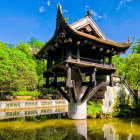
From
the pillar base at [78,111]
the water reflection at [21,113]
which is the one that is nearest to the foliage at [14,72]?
the water reflection at [21,113]

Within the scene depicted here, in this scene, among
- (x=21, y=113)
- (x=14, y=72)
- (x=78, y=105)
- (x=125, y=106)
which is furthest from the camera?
(x=14, y=72)

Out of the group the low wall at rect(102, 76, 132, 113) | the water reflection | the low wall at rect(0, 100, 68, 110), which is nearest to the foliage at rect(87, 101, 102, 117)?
the low wall at rect(102, 76, 132, 113)

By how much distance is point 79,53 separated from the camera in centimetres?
888

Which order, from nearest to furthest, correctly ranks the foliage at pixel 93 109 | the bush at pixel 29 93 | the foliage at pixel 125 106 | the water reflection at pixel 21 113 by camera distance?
the water reflection at pixel 21 113, the foliage at pixel 93 109, the foliage at pixel 125 106, the bush at pixel 29 93

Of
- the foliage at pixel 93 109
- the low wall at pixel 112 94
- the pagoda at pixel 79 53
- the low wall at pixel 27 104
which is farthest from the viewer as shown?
the low wall at pixel 27 104

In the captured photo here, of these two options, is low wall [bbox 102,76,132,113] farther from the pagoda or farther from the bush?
the bush

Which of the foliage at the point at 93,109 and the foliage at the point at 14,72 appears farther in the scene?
the foliage at the point at 14,72

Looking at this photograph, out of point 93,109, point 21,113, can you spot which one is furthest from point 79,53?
point 21,113

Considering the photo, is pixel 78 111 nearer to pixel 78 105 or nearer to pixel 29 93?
pixel 78 105

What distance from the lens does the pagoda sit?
777 cm

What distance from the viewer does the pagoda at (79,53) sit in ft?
25.5

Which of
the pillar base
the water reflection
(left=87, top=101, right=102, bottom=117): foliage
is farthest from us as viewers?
(left=87, top=101, right=102, bottom=117): foliage

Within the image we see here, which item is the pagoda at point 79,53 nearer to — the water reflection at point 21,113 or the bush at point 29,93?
the water reflection at point 21,113

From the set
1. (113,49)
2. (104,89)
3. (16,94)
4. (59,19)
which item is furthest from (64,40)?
(16,94)
